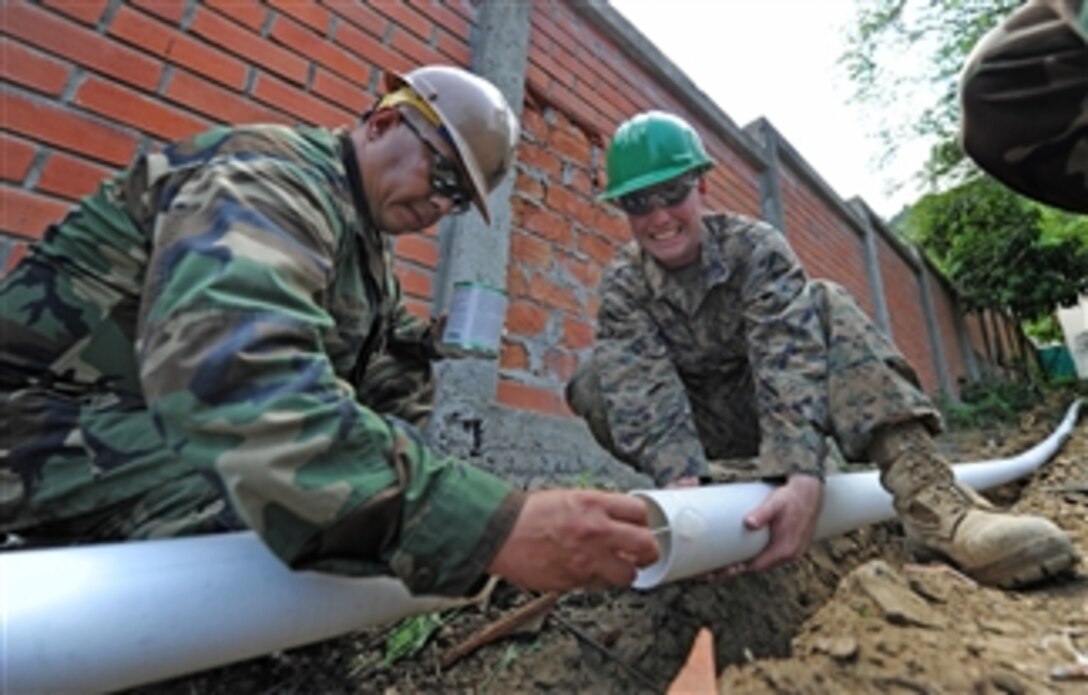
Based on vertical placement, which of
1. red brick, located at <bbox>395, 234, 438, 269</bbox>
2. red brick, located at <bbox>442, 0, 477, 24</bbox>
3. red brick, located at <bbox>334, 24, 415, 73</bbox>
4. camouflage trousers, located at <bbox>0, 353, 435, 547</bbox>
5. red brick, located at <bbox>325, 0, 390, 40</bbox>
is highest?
red brick, located at <bbox>442, 0, 477, 24</bbox>

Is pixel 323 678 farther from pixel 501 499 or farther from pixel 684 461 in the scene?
pixel 684 461

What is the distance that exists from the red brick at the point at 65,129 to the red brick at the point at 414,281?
2.46 ft

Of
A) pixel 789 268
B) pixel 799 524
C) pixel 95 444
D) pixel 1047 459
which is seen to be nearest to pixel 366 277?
pixel 95 444

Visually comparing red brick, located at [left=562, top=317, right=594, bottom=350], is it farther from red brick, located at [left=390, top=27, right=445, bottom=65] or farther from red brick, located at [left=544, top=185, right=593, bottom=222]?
red brick, located at [left=390, top=27, right=445, bottom=65]

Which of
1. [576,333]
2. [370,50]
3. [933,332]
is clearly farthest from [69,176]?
[933,332]

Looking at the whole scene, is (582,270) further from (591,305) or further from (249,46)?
(249,46)

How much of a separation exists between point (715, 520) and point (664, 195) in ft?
3.18

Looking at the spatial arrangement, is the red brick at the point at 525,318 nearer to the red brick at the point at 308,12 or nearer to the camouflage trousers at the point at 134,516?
the red brick at the point at 308,12

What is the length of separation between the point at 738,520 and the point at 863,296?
551cm

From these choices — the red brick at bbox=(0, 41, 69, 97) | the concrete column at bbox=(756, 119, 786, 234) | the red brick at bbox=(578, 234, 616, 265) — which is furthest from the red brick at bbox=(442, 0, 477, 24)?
the concrete column at bbox=(756, 119, 786, 234)

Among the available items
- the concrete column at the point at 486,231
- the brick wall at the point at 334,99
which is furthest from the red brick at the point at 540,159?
the concrete column at the point at 486,231

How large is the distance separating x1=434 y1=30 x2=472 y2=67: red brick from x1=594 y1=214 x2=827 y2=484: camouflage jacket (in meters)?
0.95

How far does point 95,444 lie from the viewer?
37.3 inches

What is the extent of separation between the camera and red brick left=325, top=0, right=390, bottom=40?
186 cm
